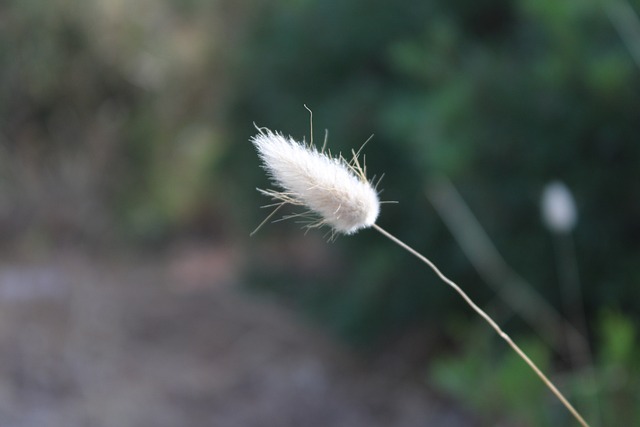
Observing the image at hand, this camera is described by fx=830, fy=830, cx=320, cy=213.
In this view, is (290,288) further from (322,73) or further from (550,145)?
(550,145)

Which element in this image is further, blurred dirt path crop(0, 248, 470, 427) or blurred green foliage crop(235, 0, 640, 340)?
blurred dirt path crop(0, 248, 470, 427)

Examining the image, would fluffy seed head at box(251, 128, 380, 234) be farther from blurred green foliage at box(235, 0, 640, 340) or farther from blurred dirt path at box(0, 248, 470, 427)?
blurred dirt path at box(0, 248, 470, 427)

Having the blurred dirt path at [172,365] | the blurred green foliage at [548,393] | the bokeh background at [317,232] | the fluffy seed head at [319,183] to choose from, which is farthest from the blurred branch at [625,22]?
Result: the blurred dirt path at [172,365]

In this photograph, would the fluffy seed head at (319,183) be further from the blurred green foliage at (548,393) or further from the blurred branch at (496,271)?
the blurred branch at (496,271)

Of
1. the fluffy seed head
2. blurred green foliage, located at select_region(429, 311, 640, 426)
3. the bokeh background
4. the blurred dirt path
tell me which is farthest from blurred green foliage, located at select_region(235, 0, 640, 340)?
the fluffy seed head

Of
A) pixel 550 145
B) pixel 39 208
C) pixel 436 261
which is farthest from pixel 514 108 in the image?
pixel 39 208

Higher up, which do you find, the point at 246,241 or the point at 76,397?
the point at 246,241
